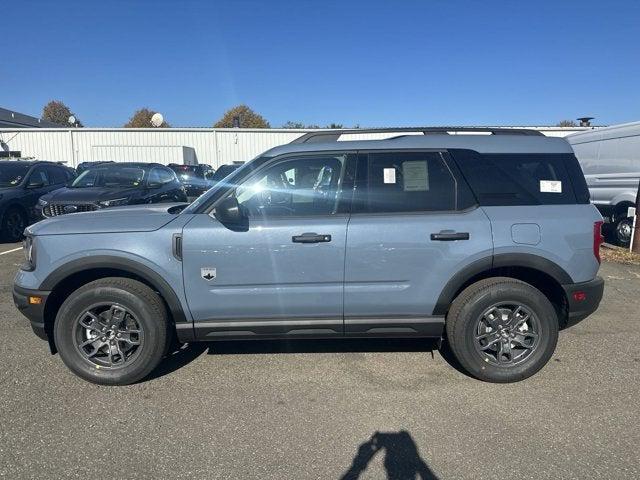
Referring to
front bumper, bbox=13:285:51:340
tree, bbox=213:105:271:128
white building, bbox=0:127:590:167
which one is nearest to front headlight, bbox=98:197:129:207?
front bumper, bbox=13:285:51:340

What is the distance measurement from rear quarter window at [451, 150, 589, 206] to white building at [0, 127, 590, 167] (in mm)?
24396

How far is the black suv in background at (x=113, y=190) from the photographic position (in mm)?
8414

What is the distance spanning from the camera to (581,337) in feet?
15.1

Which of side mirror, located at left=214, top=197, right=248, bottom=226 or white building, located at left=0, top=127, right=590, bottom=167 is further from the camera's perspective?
white building, located at left=0, top=127, right=590, bottom=167

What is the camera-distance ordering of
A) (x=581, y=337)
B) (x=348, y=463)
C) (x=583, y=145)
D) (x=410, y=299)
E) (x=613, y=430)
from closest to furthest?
1. (x=348, y=463)
2. (x=613, y=430)
3. (x=410, y=299)
4. (x=581, y=337)
5. (x=583, y=145)

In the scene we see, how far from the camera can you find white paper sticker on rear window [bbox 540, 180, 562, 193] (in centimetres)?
362

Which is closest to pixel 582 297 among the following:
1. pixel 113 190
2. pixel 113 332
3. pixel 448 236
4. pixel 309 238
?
pixel 448 236

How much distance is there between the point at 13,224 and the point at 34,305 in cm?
749

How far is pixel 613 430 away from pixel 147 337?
3216mm

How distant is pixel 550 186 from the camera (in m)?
3.62

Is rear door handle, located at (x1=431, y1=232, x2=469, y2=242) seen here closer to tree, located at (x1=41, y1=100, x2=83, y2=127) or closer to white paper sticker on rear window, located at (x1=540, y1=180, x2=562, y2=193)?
white paper sticker on rear window, located at (x1=540, y1=180, x2=562, y2=193)

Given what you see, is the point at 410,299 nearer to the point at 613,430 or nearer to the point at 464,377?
the point at 464,377

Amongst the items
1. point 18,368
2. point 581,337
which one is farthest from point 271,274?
point 581,337

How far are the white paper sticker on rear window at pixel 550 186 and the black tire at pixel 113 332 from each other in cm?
303
